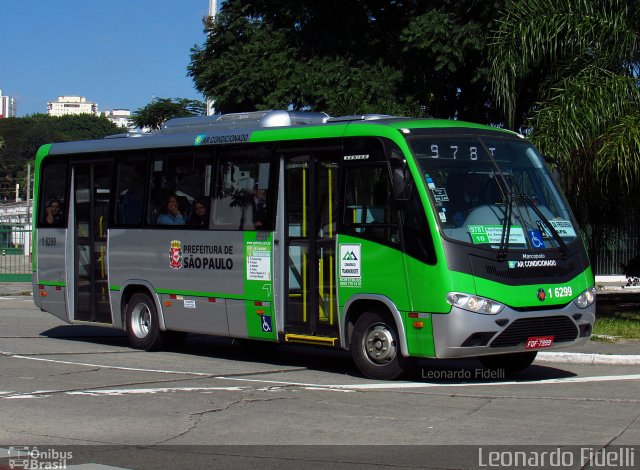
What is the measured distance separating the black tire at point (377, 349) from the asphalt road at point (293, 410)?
0.16 m

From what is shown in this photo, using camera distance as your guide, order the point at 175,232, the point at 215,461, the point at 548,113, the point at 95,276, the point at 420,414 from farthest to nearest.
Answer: the point at 548,113, the point at 95,276, the point at 175,232, the point at 420,414, the point at 215,461

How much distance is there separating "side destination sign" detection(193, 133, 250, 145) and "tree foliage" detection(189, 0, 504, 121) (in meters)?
10.9

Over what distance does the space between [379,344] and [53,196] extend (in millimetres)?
7518

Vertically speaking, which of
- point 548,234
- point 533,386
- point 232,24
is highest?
point 232,24

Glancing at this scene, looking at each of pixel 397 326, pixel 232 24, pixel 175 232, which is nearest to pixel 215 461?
pixel 397 326

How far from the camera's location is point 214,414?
9.88m

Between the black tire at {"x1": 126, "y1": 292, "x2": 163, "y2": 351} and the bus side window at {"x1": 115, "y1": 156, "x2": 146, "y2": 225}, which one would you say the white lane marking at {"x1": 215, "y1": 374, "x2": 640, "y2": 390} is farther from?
the bus side window at {"x1": 115, "y1": 156, "x2": 146, "y2": 225}

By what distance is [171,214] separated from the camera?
587 inches

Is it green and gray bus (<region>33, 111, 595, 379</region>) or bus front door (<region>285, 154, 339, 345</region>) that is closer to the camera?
green and gray bus (<region>33, 111, 595, 379</region>)

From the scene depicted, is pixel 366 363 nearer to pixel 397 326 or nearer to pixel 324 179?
pixel 397 326

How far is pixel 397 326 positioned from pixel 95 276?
6.38 meters

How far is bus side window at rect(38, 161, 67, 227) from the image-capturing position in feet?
55.4

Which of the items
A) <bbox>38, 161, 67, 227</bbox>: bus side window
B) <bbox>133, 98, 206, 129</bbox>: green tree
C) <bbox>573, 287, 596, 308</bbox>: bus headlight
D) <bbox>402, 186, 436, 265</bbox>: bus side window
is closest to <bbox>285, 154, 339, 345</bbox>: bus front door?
<bbox>402, 186, 436, 265</bbox>: bus side window

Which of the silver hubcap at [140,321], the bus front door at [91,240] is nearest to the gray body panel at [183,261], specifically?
the bus front door at [91,240]
